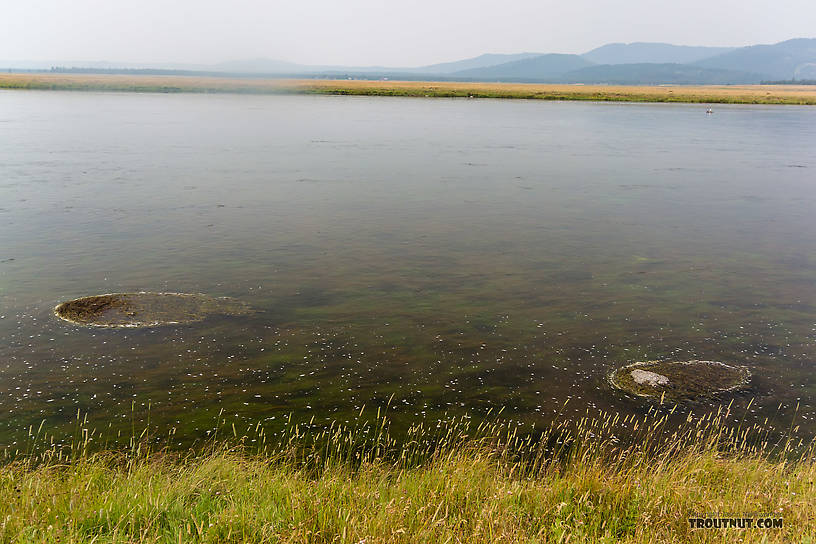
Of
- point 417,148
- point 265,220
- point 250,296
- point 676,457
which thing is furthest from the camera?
point 417,148

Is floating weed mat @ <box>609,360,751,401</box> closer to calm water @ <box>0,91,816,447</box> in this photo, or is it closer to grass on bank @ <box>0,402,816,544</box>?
calm water @ <box>0,91,816,447</box>

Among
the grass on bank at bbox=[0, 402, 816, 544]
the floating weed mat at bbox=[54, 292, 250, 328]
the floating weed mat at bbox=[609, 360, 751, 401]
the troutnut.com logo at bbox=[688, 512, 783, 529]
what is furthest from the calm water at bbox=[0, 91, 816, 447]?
the troutnut.com logo at bbox=[688, 512, 783, 529]

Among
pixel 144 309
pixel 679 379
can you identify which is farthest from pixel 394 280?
pixel 679 379

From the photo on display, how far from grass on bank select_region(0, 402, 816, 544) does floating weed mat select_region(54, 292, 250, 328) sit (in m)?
5.30

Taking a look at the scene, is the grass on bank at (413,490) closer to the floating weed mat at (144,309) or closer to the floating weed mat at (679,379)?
the floating weed mat at (679,379)

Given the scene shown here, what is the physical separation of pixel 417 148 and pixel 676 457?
1662 inches

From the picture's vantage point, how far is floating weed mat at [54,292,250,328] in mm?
14773

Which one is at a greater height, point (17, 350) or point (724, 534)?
point (724, 534)

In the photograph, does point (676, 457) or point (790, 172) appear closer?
point (676, 457)

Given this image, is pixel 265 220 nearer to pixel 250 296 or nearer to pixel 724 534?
pixel 250 296

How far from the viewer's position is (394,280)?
18.7 metres

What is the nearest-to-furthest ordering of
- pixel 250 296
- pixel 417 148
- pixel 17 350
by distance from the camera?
1. pixel 17 350
2. pixel 250 296
3. pixel 417 148

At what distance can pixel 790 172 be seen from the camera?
41.3 meters

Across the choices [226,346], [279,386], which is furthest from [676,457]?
[226,346]
